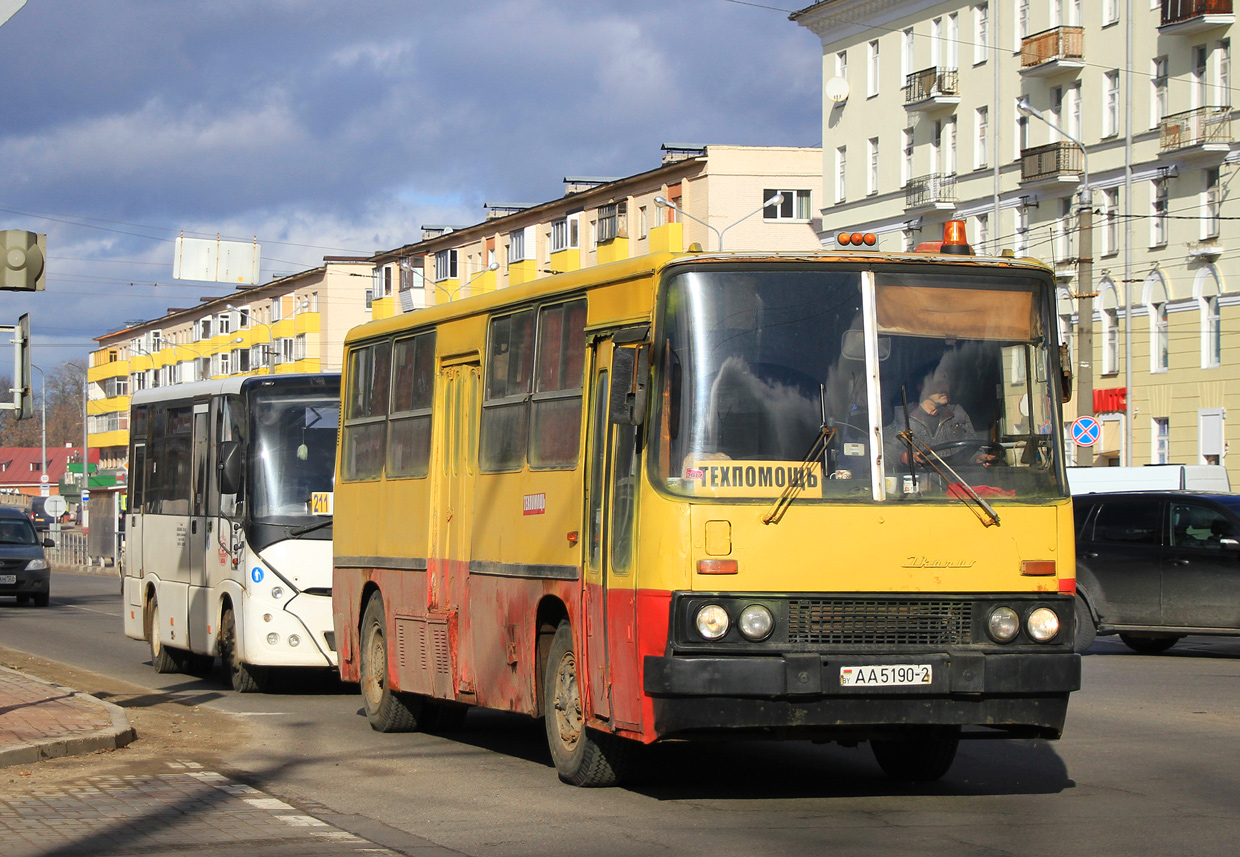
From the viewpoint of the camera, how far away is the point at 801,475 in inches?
359

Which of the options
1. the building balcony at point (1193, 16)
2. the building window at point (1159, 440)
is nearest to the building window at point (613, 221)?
the building window at point (1159, 440)

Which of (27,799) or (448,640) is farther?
(448,640)

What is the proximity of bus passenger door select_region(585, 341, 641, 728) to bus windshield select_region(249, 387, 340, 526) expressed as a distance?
7.62 m

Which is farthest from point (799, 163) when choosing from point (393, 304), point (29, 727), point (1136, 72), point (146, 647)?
point (29, 727)

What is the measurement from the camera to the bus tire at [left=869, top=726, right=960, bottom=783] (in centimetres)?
1045

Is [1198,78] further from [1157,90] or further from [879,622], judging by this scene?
[879,622]

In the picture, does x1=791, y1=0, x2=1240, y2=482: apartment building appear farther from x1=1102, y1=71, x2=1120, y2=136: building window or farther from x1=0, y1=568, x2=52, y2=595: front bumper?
x1=0, y1=568, x2=52, y2=595: front bumper

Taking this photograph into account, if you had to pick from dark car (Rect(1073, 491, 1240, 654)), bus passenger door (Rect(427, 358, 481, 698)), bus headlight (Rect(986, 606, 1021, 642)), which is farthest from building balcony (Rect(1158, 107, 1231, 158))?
bus headlight (Rect(986, 606, 1021, 642))

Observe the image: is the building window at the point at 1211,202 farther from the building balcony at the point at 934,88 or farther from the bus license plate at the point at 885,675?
the bus license plate at the point at 885,675

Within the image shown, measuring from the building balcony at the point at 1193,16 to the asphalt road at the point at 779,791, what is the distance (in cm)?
3754

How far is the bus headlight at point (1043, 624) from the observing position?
9.27 meters

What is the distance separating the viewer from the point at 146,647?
24656mm

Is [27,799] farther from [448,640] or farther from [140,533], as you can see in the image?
[140,533]

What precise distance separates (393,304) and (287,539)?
81616 millimetres
